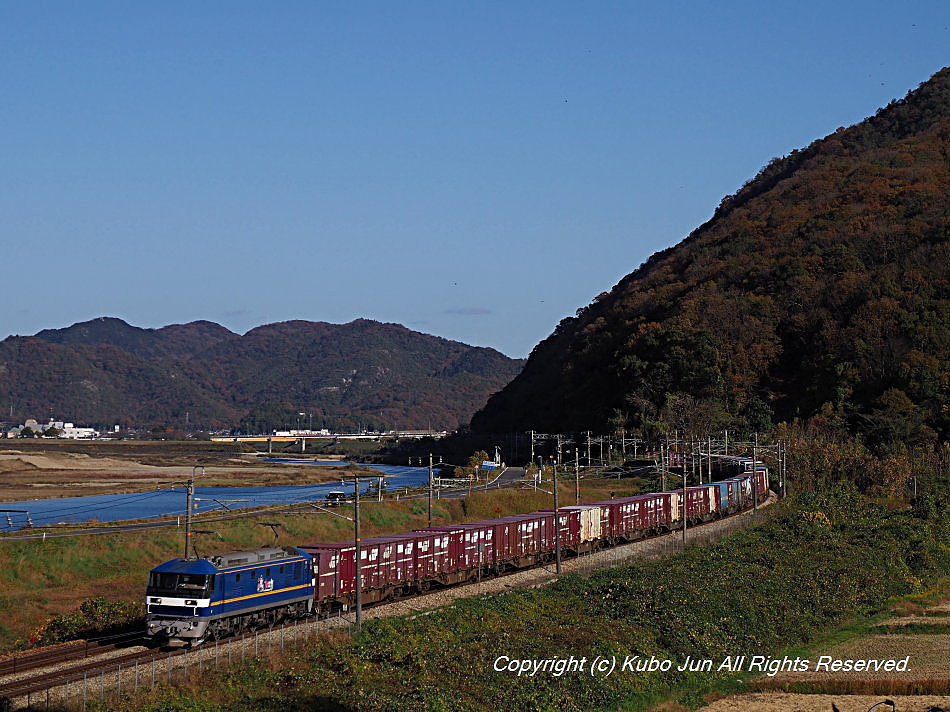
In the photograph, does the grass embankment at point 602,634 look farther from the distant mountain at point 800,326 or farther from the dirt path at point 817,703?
the distant mountain at point 800,326

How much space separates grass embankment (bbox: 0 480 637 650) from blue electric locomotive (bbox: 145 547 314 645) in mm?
7659

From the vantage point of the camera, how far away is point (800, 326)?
13038 centimetres

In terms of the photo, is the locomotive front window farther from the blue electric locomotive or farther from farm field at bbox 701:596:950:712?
farm field at bbox 701:596:950:712

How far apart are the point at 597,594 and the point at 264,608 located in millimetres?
16305

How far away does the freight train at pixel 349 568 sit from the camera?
34.7m

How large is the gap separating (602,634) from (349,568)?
10756 millimetres

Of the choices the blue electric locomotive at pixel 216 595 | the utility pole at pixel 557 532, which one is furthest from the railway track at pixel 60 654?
the utility pole at pixel 557 532

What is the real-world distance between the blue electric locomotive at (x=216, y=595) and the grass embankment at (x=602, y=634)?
10.8 ft

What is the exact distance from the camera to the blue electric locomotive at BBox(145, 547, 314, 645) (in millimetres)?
34406

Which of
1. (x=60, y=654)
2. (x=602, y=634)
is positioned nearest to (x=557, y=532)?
(x=602, y=634)

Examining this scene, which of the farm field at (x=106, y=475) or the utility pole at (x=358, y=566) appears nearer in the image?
the utility pole at (x=358, y=566)

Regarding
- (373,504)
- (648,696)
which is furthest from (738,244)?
(648,696)

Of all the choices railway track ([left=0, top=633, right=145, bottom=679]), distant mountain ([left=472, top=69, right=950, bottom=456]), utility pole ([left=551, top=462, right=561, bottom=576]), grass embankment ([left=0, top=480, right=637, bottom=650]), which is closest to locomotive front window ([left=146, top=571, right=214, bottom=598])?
railway track ([left=0, top=633, right=145, bottom=679])

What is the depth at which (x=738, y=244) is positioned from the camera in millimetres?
159750
